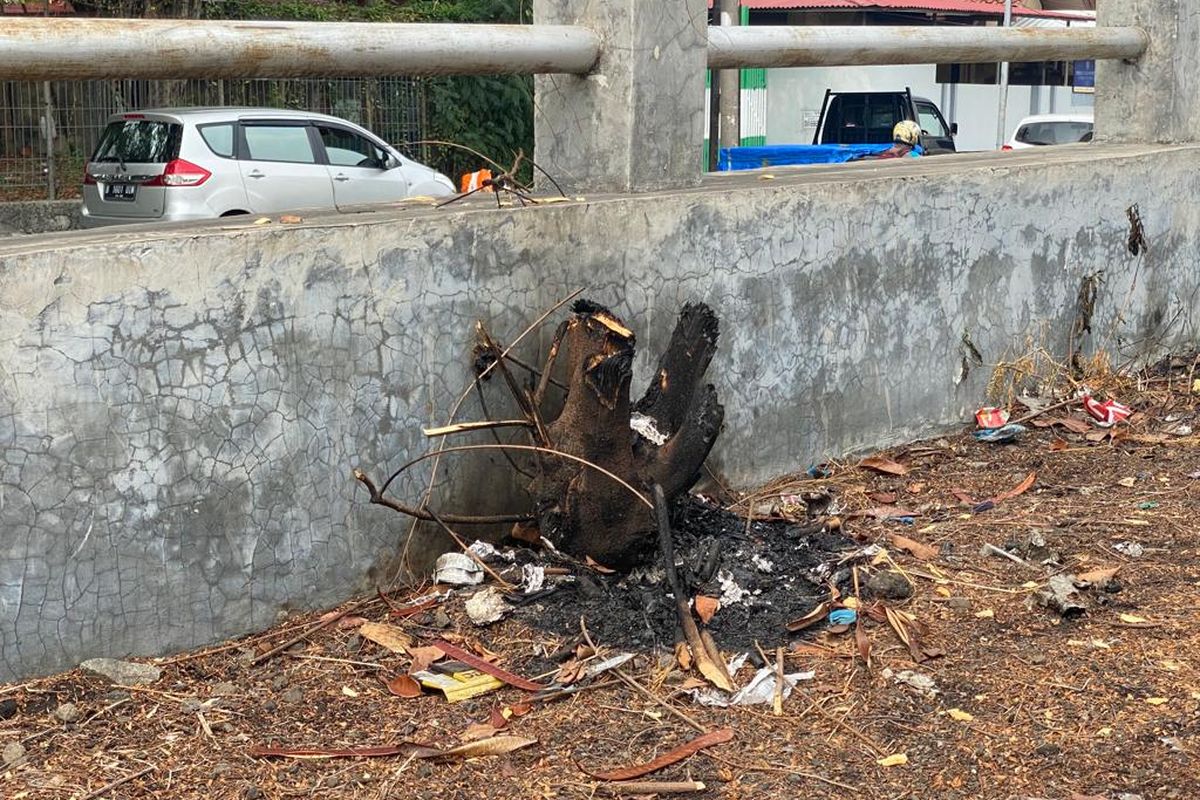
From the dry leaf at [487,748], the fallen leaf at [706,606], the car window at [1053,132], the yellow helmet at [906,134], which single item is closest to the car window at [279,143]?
the yellow helmet at [906,134]

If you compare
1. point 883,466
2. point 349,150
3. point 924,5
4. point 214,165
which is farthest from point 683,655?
point 924,5

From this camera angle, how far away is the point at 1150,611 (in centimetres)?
454

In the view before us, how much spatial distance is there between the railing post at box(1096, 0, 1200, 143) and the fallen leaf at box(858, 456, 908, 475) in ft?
10.5

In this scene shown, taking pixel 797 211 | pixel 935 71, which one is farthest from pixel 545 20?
pixel 935 71

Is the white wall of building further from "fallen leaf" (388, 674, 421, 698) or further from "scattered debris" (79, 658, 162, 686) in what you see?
"scattered debris" (79, 658, 162, 686)

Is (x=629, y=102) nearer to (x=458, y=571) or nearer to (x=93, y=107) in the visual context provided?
(x=458, y=571)

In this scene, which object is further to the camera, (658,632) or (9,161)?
(9,161)

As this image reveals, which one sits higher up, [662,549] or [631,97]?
[631,97]

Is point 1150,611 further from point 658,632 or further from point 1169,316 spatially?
point 1169,316

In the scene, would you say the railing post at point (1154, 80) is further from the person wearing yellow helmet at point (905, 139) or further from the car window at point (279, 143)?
the car window at point (279, 143)

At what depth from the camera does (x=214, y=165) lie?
15.1 metres

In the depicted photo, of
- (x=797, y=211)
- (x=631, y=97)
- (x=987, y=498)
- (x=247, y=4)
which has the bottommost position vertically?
(x=987, y=498)

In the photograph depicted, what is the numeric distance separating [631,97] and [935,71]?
26070mm

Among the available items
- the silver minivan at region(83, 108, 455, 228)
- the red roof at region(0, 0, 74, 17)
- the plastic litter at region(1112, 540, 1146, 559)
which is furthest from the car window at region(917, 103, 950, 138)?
the plastic litter at region(1112, 540, 1146, 559)
